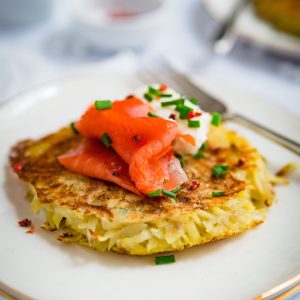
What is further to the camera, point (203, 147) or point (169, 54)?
point (169, 54)

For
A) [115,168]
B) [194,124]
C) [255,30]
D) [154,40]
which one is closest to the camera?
[115,168]

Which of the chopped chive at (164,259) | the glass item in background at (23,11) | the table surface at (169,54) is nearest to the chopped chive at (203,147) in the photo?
the chopped chive at (164,259)

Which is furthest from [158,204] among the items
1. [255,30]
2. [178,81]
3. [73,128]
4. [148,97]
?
[255,30]

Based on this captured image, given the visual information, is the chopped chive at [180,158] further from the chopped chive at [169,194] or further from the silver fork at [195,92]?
the silver fork at [195,92]

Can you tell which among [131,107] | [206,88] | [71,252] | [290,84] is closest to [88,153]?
[131,107]

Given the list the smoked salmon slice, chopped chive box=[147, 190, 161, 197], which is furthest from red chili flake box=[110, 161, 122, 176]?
chopped chive box=[147, 190, 161, 197]

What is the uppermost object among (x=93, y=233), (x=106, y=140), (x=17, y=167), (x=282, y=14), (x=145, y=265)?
(x=282, y=14)

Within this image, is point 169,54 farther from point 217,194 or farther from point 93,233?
point 93,233

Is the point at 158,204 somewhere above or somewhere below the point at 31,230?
above

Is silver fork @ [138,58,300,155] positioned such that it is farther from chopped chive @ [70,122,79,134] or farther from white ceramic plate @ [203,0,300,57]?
white ceramic plate @ [203,0,300,57]
